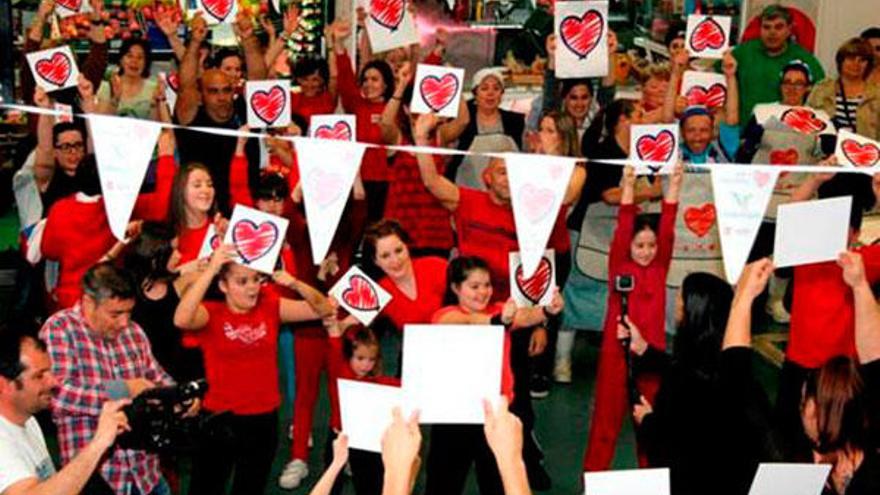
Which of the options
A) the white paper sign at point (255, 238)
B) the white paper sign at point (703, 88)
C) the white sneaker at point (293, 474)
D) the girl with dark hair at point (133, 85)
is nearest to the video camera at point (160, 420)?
the white paper sign at point (255, 238)

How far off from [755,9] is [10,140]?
19.2ft

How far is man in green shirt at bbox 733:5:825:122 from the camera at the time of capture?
892 centimetres

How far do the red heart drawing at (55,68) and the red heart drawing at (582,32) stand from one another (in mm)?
2509

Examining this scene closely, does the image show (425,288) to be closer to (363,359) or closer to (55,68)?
(363,359)

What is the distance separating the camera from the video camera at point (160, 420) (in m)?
4.78

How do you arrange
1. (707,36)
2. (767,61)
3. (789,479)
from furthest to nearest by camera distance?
(767,61) < (707,36) < (789,479)

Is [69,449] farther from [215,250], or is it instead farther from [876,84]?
[876,84]

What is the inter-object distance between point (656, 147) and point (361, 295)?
5.24 feet

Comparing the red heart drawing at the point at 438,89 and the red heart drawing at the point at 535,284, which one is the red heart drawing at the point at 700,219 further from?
the red heart drawing at the point at 535,284

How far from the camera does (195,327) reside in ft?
17.9

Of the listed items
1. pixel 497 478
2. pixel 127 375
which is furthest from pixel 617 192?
pixel 127 375

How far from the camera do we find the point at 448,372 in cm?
419

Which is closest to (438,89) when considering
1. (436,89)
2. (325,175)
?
(436,89)

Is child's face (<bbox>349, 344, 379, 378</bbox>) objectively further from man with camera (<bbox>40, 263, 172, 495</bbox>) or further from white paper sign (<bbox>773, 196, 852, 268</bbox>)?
white paper sign (<bbox>773, 196, 852, 268</bbox>)
